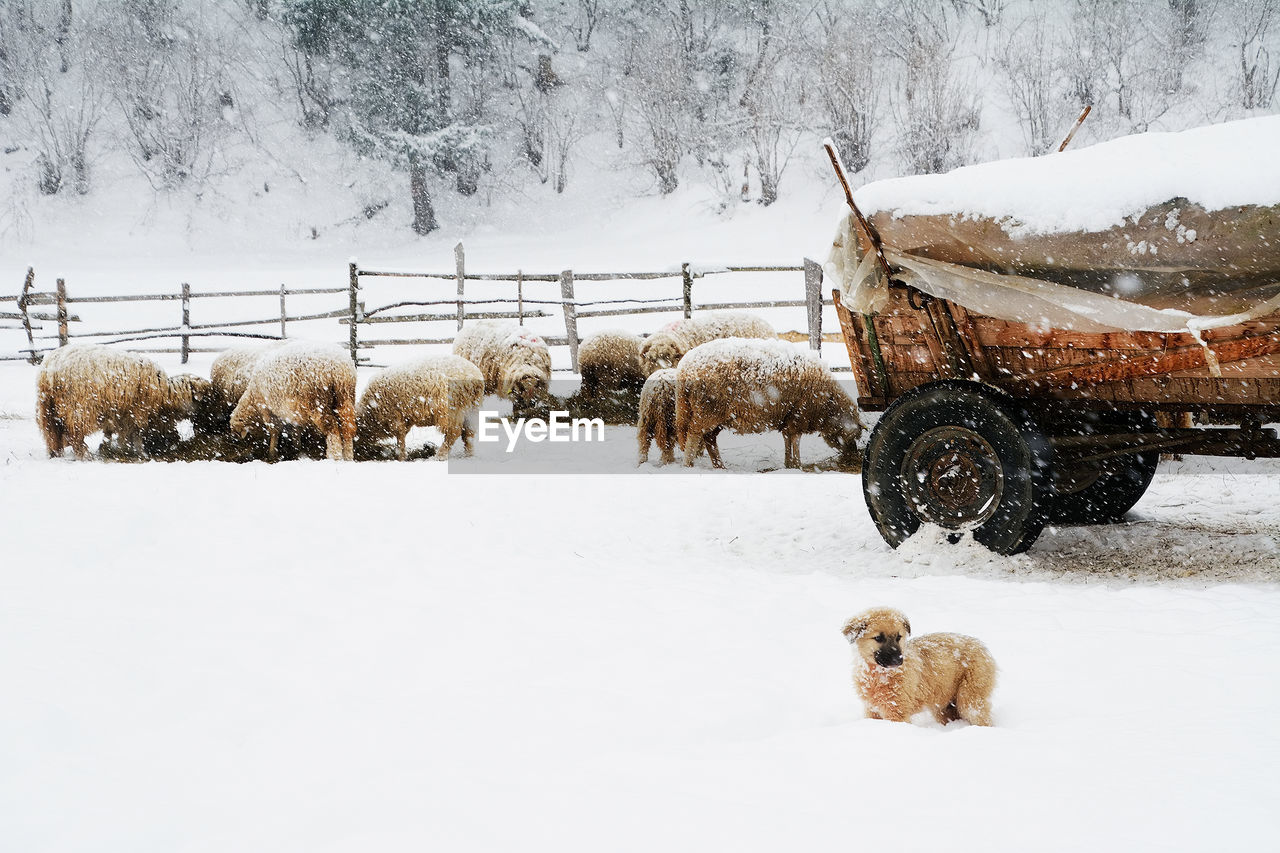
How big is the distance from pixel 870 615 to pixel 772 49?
98.4ft

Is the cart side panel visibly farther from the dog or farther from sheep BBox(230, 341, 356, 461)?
sheep BBox(230, 341, 356, 461)

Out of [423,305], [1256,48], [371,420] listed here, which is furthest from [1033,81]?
[371,420]

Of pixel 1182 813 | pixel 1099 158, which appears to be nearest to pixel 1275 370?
pixel 1099 158

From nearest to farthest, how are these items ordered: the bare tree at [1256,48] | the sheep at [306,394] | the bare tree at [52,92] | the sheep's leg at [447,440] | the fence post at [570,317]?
the sheep at [306,394] → the sheep's leg at [447,440] → the fence post at [570,317] → the bare tree at [1256,48] → the bare tree at [52,92]

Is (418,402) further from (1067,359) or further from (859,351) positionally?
(1067,359)

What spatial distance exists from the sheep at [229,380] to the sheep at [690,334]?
158 inches

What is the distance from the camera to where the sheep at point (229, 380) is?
887cm

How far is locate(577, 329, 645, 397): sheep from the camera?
10547 millimetres

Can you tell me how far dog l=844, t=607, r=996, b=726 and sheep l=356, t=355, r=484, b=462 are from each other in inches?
244

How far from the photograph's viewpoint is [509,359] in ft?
33.9

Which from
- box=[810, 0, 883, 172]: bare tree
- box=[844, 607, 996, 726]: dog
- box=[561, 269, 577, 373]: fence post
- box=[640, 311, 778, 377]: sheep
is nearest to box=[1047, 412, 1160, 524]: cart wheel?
box=[844, 607, 996, 726]: dog

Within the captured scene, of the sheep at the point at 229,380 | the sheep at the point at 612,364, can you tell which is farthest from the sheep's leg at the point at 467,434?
the sheep at the point at 612,364

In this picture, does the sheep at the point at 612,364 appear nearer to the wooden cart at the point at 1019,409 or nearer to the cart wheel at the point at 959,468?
the wooden cart at the point at 1019,409

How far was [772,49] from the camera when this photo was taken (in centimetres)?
2919
